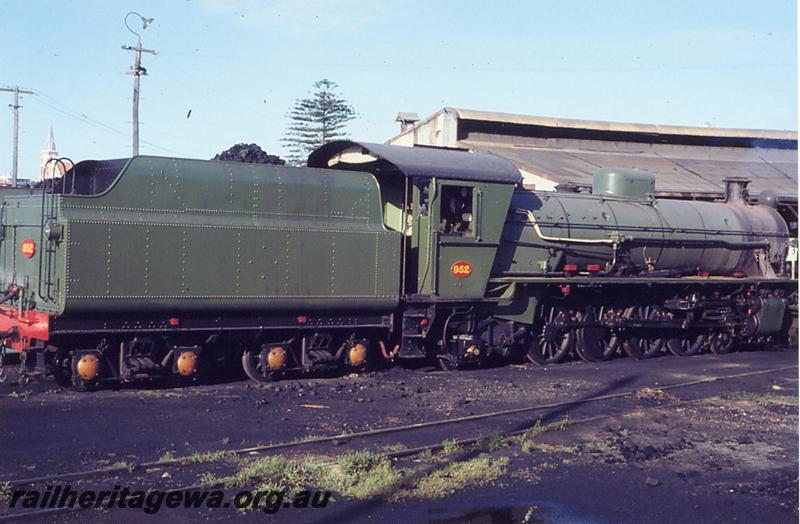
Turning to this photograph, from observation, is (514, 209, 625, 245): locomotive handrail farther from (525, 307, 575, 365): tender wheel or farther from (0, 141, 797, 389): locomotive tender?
(525, 307, 575, 365): tender wheel

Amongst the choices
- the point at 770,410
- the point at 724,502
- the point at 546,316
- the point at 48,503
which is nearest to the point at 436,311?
the point at 546,316

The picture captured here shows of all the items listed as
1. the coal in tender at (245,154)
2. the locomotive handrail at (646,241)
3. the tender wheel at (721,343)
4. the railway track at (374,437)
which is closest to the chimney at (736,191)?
the locomotive handrail at (646,241)

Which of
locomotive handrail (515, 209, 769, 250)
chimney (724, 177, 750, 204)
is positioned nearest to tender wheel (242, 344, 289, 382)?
locomotive handrail (515, 209, 769, 250)

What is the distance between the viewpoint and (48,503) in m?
6.28

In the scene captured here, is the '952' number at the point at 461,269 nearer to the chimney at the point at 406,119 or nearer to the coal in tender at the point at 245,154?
the coal in tender at the point at 245,154

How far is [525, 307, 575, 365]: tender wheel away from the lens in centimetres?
1473

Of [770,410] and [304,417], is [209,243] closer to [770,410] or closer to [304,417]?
[304,417]

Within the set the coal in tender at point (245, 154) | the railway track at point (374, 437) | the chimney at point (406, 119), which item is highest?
the chimney at point (406, 119)

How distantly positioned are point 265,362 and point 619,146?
26947 mm

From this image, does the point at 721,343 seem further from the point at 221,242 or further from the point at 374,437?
the point at 374,437

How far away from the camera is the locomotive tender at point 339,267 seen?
1054cm

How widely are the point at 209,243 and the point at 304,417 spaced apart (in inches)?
108

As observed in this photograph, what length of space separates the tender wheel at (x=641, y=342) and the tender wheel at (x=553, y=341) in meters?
1.35

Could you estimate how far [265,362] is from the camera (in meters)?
11.8
